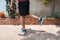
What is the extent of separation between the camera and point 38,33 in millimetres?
6215

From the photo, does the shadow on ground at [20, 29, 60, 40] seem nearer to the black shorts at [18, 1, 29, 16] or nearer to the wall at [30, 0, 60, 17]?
the black shorts at [18, 1, 29, 16]

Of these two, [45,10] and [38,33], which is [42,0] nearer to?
[45,10]

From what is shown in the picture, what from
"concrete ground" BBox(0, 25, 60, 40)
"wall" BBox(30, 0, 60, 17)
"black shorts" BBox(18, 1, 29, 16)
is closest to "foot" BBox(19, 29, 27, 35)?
"concrete ground" BBox(0, 25, 60, 40)

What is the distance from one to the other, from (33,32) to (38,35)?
0.25 m

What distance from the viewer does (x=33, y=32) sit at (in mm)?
6281

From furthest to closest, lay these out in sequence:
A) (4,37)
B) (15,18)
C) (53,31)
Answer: (15,18)
(53,31)
(4,37)

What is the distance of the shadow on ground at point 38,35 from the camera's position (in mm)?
5906

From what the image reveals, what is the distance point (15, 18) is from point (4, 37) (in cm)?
102

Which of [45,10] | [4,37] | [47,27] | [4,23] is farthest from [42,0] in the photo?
[4,37]

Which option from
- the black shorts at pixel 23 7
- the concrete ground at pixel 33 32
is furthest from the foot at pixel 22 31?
the black shorts at pixel 23 7

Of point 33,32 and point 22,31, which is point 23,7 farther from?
point 33,32

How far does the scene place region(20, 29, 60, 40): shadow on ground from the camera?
5.91 metres

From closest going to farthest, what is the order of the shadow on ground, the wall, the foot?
the shadow on ground → the foot → the wall

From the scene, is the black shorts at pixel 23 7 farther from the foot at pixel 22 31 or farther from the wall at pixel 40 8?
the wall at pixel 40 8
